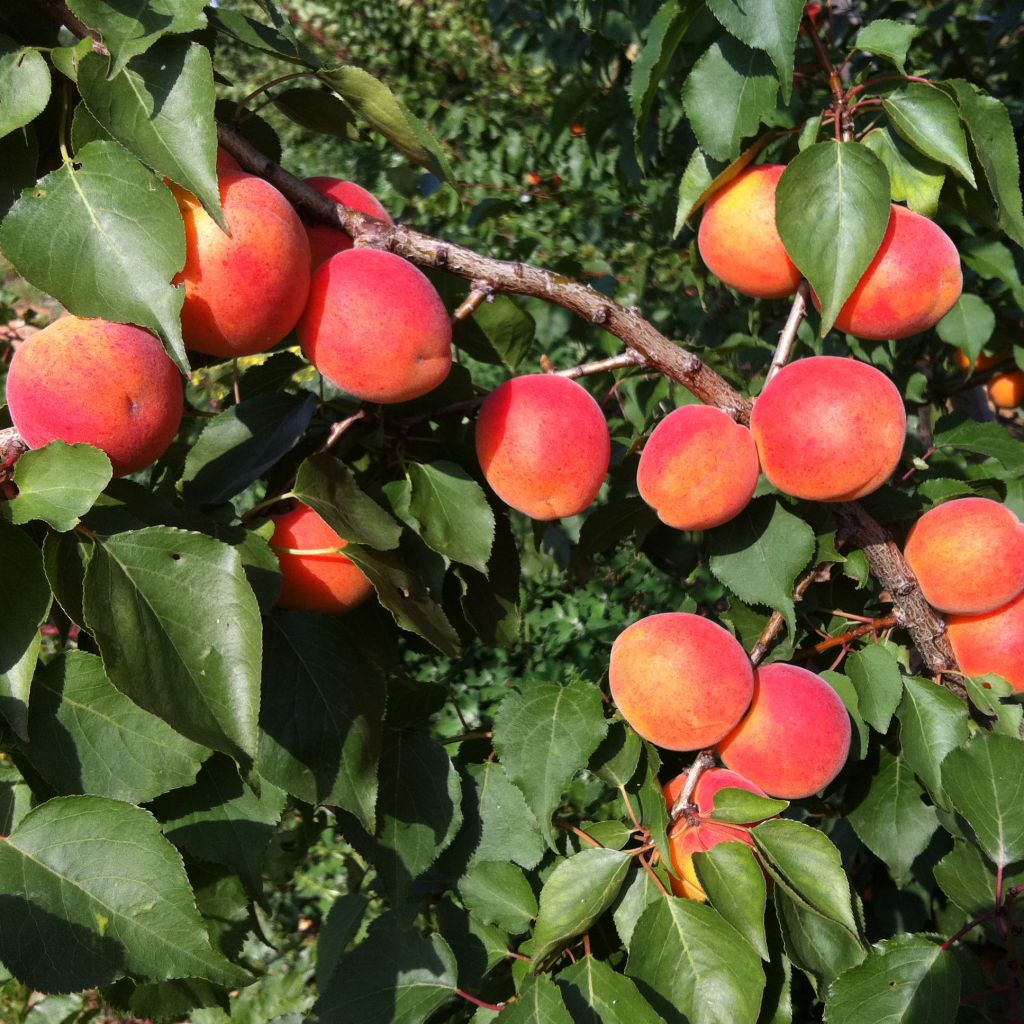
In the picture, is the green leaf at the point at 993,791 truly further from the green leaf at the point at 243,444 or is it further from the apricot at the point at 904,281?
the green leaf at the point at 243,444

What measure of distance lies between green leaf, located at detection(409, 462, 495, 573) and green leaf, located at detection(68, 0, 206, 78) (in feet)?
1.28

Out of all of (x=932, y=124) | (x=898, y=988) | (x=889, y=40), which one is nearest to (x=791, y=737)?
(x=898, y=988)

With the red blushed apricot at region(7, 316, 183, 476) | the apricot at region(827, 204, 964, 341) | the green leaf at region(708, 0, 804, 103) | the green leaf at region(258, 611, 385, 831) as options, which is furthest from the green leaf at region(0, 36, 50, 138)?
the apricot at region(827, 204, 964, 341)

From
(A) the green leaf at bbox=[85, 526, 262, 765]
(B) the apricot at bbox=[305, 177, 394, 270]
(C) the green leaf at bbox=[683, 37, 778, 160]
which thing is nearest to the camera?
(A) the green leaf at bbox=[85, 526, 262, 765]

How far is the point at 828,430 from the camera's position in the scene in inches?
32.5

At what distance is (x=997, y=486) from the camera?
3.65 feet

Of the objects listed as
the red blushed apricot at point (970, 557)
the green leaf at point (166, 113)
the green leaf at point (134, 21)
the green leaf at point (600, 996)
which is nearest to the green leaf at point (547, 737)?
the green leaf at point (600, 996)

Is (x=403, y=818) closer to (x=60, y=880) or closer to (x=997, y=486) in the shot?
(x=60, y=880)

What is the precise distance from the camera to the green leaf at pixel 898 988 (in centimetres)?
78

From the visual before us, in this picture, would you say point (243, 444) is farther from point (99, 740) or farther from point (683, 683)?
point (683, 683)

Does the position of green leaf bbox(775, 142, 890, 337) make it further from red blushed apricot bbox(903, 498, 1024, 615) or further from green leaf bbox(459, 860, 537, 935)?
green leaf bbox(459, 860, 537, 935)

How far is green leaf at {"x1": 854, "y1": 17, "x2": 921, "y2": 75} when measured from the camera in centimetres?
93

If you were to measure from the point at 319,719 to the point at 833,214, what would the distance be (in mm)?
600

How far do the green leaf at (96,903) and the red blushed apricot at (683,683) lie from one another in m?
0.43
